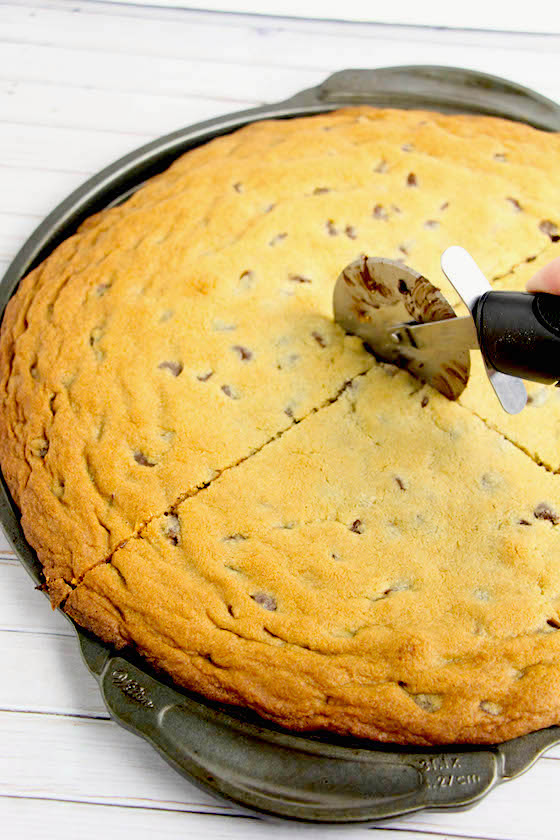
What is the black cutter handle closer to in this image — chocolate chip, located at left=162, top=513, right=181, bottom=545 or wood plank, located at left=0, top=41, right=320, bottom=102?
chocolate chip, located at left=162, top=513, right=181, bottom=545

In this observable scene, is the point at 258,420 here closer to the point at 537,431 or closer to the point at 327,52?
the point at 537,431

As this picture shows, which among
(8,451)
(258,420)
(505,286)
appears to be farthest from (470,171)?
(8,451)

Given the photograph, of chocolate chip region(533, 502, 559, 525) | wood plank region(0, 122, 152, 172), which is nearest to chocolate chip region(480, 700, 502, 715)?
chocolate chip region(533, 502, 559, 525)

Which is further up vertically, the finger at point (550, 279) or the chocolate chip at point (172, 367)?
the finger at point (550, 279)

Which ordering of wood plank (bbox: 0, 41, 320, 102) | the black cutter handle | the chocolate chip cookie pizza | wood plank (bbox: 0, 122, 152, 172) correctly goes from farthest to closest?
wood plank (bbox: 0, 41, 320, 102), wood plank (bbox: 0, 122, 152, 172), the chocolate chip cookie pizza, the black cutter handle

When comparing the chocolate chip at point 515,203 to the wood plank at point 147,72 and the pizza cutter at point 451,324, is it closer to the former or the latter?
the pizza cutter at point 451,324

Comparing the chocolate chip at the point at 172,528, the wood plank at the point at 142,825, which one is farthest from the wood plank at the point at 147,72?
the wood plank at the point at 142,825

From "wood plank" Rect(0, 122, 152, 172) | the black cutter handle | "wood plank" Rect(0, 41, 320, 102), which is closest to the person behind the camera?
the black cutter handle
